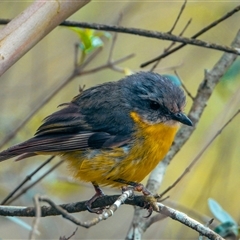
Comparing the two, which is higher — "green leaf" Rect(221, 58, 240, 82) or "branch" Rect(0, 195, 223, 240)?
"green leaf" Rect(221, 58, 240, 82)

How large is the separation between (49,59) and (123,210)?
2105 mm

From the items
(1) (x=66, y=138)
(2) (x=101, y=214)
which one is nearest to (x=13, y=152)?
(1) (x=66, y=138)

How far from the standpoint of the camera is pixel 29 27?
3.34 metres

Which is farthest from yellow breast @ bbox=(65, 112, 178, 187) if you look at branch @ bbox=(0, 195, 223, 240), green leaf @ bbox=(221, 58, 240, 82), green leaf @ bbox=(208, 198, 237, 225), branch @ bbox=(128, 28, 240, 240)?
green leaf @ bbox=(221, 58, 240, 82)

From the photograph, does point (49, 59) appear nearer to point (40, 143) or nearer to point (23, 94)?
point (23, 94)

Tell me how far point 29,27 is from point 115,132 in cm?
125

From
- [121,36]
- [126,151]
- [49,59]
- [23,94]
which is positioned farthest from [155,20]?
[126,151]

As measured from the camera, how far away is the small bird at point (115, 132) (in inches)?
160

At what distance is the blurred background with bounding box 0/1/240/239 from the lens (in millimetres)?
5805

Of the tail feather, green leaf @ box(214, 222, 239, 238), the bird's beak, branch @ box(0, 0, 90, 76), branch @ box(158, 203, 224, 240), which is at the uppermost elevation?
branch @ box(0, 0, 90, 76)

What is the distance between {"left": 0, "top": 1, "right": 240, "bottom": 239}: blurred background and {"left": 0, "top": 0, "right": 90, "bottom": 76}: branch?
2050mm

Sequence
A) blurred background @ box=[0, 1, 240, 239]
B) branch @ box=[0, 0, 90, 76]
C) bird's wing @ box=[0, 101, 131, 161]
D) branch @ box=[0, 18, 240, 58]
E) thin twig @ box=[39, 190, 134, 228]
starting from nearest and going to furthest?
thin twig @ box=[39, 190, 134, 228], branch @ box=[0, 0, 90, 76], branch @ box=[0, 18, 240, 58], bird's wing @ box=[0, 101, 131, 161], blurred background @ box=[0, 1, 240, 239]

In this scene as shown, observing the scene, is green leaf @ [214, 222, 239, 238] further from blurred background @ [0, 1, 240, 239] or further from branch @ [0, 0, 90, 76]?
branch @ [0, 0, 90, 76]

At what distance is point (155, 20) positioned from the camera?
7.47m
